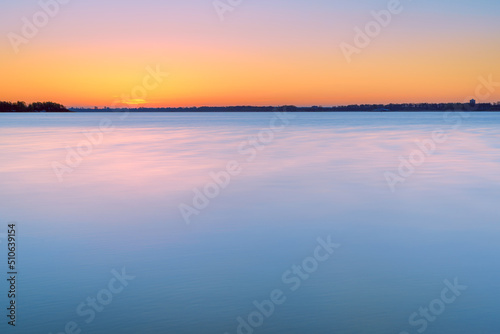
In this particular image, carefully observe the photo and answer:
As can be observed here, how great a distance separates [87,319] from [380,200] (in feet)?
26.2

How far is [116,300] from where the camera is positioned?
547 centimetres

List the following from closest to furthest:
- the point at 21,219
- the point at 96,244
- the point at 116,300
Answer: the point at 116,300, the point at 96,244, the point at 21,219

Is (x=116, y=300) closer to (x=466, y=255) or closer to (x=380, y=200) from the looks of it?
(x=466, y=255)

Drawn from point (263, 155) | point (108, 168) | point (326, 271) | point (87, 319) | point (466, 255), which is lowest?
point (87, 319)

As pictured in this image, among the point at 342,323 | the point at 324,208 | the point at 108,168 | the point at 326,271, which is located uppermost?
the point at 108,168

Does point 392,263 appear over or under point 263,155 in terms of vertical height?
under

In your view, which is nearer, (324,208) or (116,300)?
(116,300)

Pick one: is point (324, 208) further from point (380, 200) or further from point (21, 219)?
point (21, 219)

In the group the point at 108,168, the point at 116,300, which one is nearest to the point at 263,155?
the point at 108,168

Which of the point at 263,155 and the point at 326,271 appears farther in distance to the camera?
the point at 263,155

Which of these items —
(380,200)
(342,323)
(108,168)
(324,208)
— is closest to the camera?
(342,323)

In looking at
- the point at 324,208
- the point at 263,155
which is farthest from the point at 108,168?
the point at 324,208

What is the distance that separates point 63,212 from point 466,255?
760 cm

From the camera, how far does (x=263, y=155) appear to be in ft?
74.9
